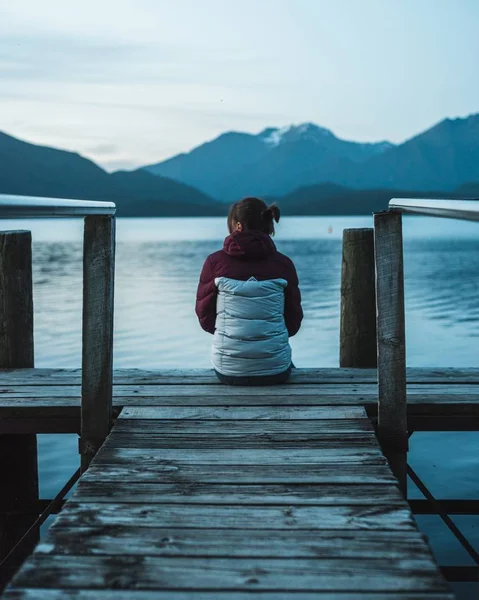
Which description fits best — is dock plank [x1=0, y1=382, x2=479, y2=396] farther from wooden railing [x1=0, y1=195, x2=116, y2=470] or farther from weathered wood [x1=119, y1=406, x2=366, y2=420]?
wooden railing [x1=0, y1=195, x2=116, y2=470]

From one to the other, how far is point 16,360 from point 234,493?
3.29 metres

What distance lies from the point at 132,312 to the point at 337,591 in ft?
65.7

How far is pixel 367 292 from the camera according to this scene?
244 inches

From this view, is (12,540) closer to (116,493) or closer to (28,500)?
(28,500)

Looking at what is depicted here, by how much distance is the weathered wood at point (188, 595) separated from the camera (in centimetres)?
250

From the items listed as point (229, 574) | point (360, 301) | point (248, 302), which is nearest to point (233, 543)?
point (229, 574)

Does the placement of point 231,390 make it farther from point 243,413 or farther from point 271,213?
point 271,213

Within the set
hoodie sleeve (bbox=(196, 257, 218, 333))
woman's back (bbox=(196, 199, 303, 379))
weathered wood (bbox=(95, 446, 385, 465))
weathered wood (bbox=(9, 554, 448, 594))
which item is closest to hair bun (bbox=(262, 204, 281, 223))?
woman's back (bbox=(196, 199, 303, 379))

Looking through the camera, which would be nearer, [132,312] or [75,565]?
[75,565]

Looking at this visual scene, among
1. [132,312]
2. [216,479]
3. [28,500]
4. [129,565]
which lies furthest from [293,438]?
[132,312]

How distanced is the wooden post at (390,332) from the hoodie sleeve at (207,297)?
1.45 meters

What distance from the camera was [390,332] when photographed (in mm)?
4129

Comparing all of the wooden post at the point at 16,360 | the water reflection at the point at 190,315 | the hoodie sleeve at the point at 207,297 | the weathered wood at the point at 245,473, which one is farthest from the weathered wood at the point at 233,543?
Answer: the water reflection at the point at 190,315

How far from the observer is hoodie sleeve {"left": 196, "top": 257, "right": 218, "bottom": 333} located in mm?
5273
